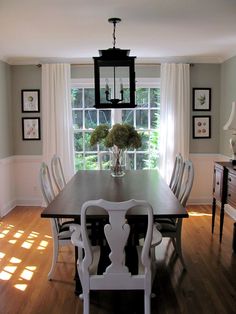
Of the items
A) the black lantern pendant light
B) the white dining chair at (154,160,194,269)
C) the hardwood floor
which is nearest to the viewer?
the hardwood floor

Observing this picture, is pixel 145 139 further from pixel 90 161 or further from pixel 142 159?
pixel 90 161

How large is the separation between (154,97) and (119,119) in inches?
28.0

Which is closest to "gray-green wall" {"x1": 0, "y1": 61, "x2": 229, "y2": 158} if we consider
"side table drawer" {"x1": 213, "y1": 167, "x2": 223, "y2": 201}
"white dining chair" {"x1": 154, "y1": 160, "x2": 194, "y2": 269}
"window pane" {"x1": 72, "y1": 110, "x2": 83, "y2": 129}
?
"window pane" {"x1": 72, "y1": 110, "x2": 83, "y2": 129}

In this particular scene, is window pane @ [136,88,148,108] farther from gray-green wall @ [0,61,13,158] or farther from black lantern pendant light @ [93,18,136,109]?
black lantern pendant light @ [93,18,136,109]

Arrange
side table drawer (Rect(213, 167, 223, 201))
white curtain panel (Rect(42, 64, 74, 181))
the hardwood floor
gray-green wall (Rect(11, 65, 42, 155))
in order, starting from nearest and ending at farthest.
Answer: the hardwood floor
side table drawer (Rect(213, 167, 223, 201))
white curtain panel (Rect(42, 64, 74, 181))
gray-green wall (Rect(11, 65, 42, 155))

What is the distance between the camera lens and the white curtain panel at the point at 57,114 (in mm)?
5734

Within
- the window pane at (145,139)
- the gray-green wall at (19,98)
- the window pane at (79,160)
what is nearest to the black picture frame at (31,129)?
the gray-green wall at (19,98)

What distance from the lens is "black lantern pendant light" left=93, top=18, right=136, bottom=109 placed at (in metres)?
2.96

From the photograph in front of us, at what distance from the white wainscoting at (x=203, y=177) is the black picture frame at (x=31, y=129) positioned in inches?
104

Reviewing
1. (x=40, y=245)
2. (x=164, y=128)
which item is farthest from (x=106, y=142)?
(x=164, y=128)

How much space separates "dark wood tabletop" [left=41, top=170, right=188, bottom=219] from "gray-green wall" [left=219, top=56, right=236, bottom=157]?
1.88m

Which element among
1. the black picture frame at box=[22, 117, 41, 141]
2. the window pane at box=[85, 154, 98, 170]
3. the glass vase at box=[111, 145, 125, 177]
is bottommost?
the window pane at box=[85, 154, 98, 170]

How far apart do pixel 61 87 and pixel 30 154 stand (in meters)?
1.27

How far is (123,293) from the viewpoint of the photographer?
9.78 ft
